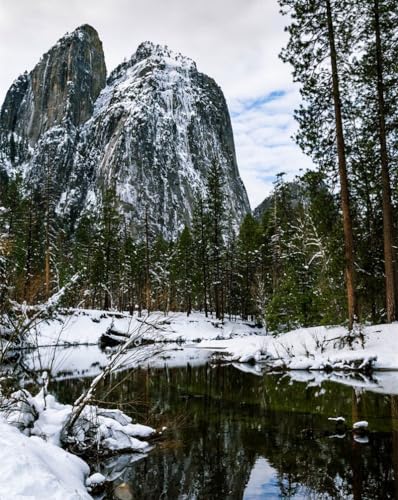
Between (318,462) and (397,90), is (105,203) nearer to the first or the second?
(397,90)

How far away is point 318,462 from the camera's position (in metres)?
6.23

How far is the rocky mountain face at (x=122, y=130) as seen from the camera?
139750 mm

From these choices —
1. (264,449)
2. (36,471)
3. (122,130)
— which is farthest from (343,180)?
(122,130)

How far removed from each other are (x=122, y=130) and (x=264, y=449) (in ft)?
476

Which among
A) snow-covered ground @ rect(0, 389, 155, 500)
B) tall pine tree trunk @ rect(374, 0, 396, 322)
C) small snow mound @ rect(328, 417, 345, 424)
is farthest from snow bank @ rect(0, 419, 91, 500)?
tall pine tree trunk @ rect(374, 0, 396, 322)

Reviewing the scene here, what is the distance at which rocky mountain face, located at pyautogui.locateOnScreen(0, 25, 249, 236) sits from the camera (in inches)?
5502

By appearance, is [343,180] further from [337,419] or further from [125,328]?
[125,328]

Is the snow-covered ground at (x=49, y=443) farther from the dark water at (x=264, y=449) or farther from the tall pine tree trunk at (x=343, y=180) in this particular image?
the tall pine tree trunk at (x=343, y=180)

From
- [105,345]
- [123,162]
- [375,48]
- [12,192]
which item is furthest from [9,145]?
[375,48]

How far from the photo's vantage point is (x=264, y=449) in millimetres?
6973

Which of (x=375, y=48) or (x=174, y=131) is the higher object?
(x=174, y=131)

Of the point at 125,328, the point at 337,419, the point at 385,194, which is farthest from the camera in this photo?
the point at 125,328

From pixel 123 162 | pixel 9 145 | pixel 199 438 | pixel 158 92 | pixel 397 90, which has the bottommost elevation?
pixel 199 438

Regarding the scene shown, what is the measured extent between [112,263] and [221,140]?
13845 centimetres
